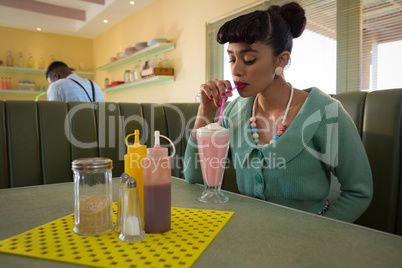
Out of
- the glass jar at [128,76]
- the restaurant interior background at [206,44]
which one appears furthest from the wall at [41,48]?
the glass jar at [128,76]

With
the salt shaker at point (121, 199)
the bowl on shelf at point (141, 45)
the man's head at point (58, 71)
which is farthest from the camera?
the bowl on shelf at point (141, 45)

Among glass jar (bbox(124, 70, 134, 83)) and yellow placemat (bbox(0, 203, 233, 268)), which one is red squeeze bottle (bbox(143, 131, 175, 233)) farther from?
glass jar (bbox(124, 70, 134, 83))

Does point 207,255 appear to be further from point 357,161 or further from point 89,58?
point 89,58

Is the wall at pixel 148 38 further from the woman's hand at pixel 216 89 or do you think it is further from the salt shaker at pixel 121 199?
the salt shaker at pixel 121 199

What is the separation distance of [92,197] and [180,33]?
419 centimetres

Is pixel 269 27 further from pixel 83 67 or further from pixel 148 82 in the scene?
pixel 83 67

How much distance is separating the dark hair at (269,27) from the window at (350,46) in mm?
1286

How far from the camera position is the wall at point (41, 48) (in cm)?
654

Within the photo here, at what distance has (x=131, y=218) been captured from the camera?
2.14 feet

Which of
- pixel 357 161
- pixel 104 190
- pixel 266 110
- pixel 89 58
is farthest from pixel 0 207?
pixel 89 58

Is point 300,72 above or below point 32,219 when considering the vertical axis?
above

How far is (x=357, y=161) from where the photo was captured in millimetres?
1114

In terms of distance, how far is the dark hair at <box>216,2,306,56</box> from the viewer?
3.90 ft

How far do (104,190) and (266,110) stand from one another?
0.90 m
